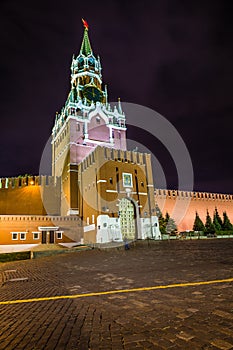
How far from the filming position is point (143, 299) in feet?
15.8

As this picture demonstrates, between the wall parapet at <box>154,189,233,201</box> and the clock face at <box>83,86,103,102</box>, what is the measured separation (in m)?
18.3

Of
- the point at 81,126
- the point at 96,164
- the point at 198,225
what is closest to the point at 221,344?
the point at 96,164

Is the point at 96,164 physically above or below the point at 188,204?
above

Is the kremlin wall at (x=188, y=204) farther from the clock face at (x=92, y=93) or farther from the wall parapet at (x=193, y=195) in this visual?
the clock face at (x=92, y=93)

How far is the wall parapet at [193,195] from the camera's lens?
39.5 metres

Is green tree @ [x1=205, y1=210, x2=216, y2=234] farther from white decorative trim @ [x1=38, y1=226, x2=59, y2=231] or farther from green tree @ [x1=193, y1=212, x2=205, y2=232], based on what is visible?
white decorative trim @ [x1=38, y1=226, x2=59, y2=231]

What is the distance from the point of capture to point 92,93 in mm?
41938

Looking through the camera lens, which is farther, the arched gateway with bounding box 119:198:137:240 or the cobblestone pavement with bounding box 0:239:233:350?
the arched gateway with bounding box 119:198:137:240

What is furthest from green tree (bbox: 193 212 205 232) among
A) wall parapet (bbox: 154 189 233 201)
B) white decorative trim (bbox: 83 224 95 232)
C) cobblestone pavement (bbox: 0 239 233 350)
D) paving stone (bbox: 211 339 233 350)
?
paving stone (bbox: 211 339 233 350)

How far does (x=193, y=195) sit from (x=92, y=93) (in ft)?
79.5

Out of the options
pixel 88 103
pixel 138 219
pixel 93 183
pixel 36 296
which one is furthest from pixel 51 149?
pixel 36 296

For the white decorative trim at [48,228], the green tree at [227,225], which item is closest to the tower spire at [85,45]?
the white decorative trim at [48,228]

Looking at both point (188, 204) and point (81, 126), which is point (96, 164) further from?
point (188, 204)

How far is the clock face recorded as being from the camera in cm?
4107
